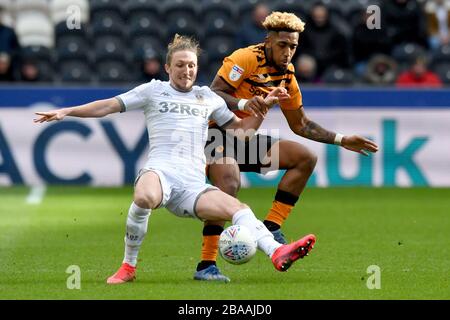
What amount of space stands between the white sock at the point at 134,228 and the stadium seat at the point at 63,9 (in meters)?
11.4

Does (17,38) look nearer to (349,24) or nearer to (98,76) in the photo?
(98,76)

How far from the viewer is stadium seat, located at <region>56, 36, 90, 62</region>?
60.7 ft

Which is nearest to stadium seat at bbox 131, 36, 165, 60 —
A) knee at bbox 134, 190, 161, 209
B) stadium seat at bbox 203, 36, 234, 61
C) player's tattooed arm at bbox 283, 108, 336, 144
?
stadium seat at bbox 203, 36, 234, 61

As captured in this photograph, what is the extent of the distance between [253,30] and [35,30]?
3739 mm

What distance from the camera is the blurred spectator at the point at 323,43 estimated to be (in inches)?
707

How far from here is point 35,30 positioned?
1925 centimetres

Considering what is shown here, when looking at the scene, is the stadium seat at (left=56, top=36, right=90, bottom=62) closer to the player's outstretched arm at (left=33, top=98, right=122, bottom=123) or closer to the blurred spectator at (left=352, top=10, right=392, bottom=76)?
the blurred spectator at (left=352, top=10, right=392, bottom=76)

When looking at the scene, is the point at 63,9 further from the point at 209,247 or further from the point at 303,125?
the point at 209,247

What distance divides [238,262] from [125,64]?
35.8 feet

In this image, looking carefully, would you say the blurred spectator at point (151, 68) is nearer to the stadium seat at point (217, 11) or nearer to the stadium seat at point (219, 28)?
the stadium seat at point (219, 28)

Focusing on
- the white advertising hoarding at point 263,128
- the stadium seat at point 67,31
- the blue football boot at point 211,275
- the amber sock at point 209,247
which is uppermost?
the stadium seat at point 67,31

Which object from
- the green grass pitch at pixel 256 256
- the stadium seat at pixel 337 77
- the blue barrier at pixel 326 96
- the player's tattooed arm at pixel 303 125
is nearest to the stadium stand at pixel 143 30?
the stadium seat at pixel 337 77

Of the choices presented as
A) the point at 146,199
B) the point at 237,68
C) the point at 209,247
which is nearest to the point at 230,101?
the point at 237,68

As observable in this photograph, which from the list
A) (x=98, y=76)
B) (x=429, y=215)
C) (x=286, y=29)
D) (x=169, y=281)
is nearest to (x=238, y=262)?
(x=169, y=281)
